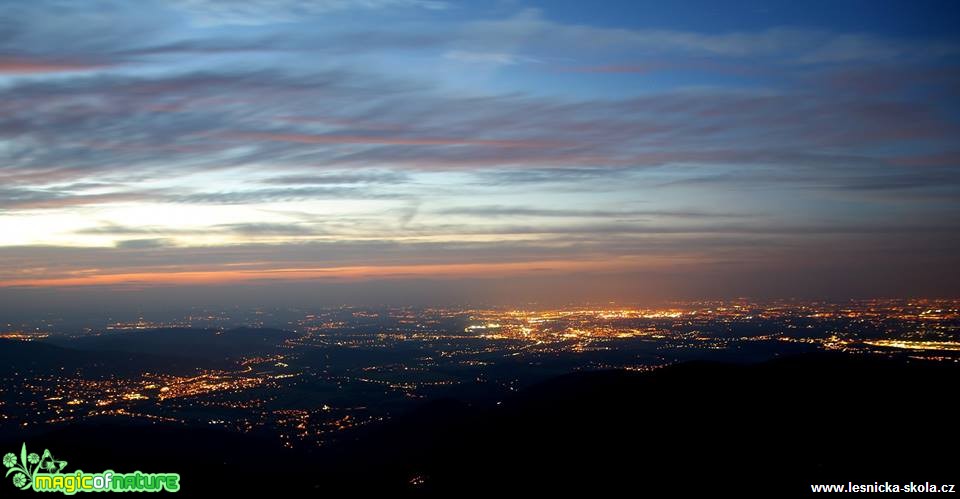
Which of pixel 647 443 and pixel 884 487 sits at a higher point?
pixel 884 487

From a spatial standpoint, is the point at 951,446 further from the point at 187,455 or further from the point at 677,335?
the point at 677,335

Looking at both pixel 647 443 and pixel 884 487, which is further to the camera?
pixel 647 443

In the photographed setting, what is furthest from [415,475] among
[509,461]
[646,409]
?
[646,409]

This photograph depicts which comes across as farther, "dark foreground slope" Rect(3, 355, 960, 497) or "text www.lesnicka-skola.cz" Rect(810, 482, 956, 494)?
"dark foreground slope" Rect(3, 355, 960, 497)

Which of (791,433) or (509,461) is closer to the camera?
(791,433)

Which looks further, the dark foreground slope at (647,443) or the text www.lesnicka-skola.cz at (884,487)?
the dark foreground slope at (647,443)
